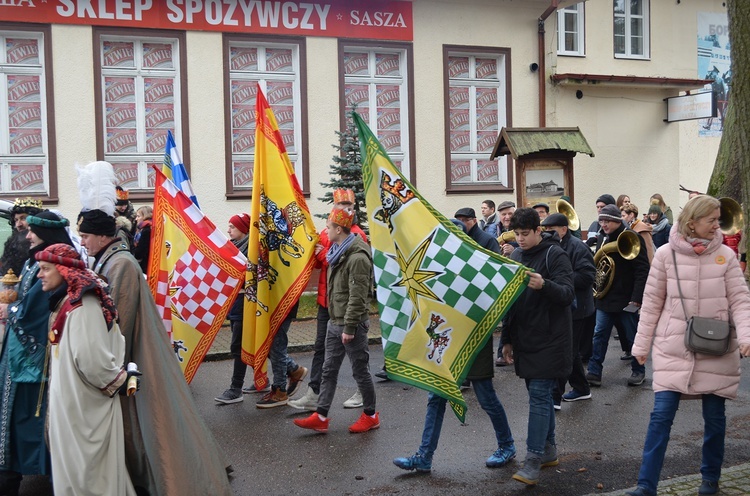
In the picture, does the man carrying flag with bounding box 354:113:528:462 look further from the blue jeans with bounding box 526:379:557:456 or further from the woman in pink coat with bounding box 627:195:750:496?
the woman in pink coat with bounding box 627:195:750:496

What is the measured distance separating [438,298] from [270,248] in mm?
2588

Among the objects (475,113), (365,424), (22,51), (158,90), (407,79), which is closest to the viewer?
(365,424)

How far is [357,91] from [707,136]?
968 cm

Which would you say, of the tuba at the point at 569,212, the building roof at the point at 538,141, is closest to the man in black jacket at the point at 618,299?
the tuba at the point at 569,212

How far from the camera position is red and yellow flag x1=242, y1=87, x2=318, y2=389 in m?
8.03

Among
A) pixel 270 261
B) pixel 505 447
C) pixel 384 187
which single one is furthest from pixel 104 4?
pixel 505 447

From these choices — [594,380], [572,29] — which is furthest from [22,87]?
[572,29]

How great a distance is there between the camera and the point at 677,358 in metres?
5.48

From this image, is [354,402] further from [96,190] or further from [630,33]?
[630,33]

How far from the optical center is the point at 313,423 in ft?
24.0

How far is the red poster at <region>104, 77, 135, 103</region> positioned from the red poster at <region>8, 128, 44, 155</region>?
4.33 ft

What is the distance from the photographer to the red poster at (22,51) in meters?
14.5

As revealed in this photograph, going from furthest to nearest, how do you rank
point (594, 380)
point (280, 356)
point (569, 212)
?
point (569, 212) → point (594, 380) → point (280, 356)

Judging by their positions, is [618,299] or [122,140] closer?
[618,299]
